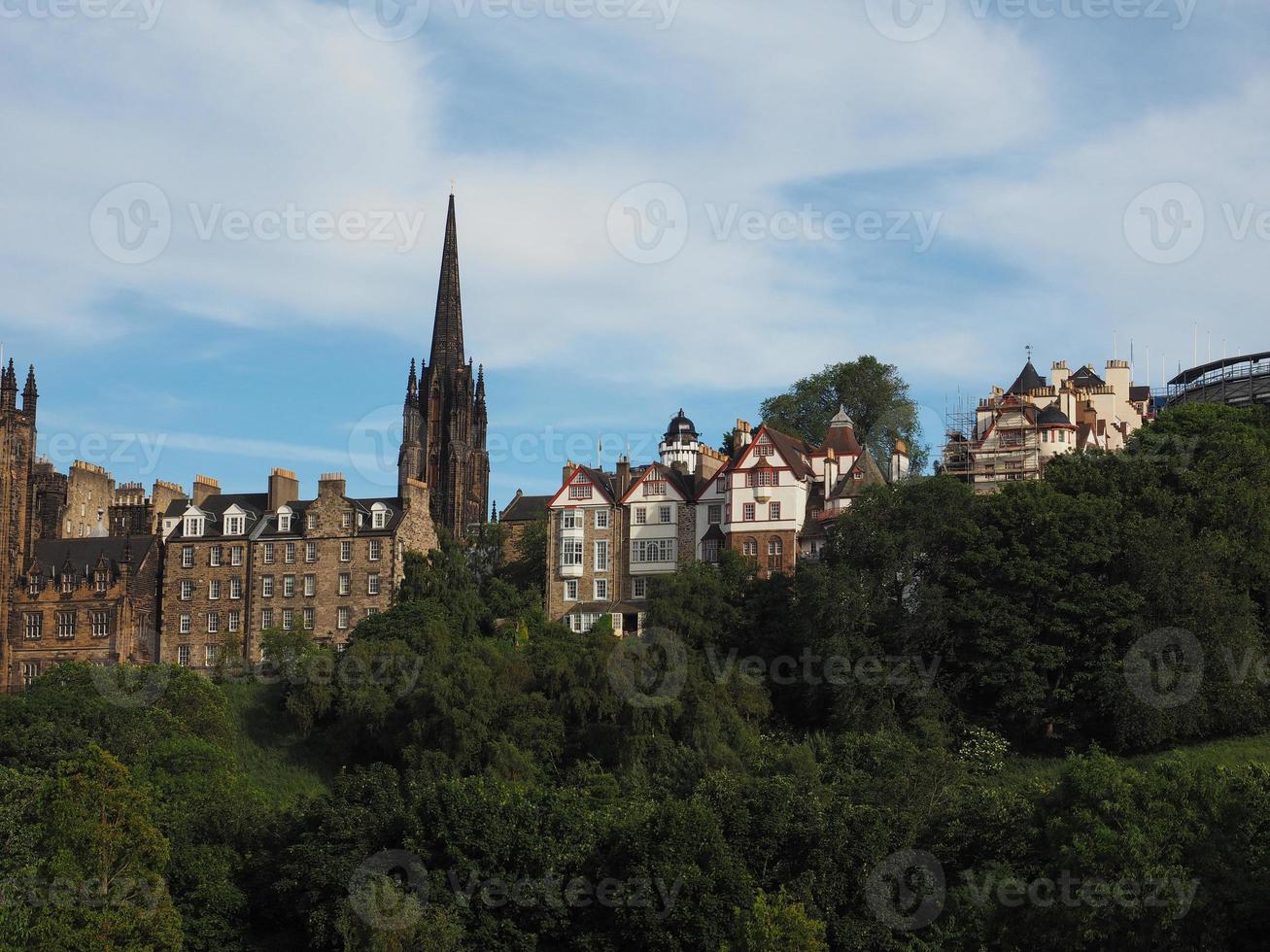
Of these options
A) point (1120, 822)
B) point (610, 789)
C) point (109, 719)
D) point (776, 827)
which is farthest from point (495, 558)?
point (1120, 822)

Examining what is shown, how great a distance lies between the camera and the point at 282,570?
107 m

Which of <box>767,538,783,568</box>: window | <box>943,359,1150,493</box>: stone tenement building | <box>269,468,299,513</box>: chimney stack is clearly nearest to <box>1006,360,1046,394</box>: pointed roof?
<box>943,359,1150,493</box>: stone tenement building

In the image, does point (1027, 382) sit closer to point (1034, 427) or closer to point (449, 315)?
point (1034, 427)

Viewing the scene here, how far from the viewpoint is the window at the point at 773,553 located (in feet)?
317

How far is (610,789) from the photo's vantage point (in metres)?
73.6

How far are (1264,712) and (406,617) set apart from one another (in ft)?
128
